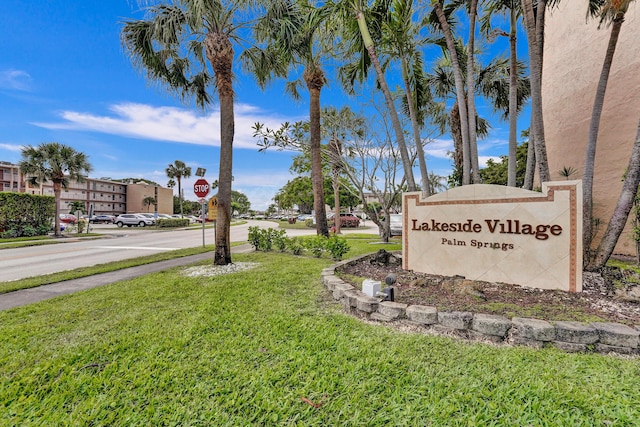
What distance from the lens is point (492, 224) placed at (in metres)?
4.57

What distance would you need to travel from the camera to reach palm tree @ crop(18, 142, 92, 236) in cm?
1948

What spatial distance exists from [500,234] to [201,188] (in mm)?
9584

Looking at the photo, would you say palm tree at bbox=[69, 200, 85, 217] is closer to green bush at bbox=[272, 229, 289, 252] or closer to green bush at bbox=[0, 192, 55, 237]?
green bush at bbox=[0, 192, 55, 237]

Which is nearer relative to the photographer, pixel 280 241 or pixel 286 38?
pixel 286 38

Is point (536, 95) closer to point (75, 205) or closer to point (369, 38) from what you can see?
point (369, 38)

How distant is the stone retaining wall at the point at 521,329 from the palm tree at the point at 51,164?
2470cm

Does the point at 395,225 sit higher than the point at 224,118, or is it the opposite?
the point at 224,118

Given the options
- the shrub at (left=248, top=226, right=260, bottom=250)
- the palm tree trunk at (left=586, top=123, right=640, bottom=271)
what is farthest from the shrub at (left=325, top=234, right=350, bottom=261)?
the palm tree trunk at (left=586, top=123, right=640, bottom=271)

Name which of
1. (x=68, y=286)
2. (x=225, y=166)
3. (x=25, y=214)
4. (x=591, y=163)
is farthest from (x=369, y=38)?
(x=25, y=214)

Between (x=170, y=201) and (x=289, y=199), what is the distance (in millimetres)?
37111

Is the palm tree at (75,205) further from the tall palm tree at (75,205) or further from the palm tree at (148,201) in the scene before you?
the palm tree at (148,201)

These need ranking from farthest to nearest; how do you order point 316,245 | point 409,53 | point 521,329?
point 316,245
point 409,53
point 521,329

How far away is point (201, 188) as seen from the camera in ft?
34.5

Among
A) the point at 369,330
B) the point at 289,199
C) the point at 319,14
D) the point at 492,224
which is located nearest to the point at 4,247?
the point at 319,14
